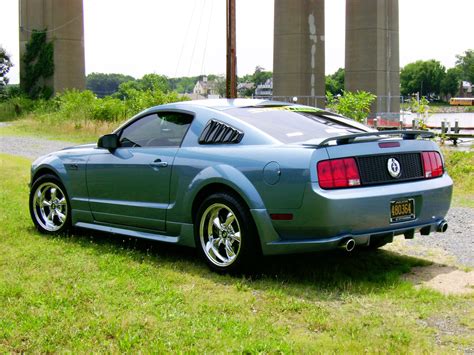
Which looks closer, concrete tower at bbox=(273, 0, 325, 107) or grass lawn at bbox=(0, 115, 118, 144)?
grass lawn at bbox=(0, 115, 118, 144)

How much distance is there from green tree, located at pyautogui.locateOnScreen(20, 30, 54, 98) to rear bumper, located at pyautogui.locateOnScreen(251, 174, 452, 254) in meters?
52.1

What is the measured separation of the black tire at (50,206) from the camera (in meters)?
8.16

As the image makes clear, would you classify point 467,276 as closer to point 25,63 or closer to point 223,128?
point 223,128

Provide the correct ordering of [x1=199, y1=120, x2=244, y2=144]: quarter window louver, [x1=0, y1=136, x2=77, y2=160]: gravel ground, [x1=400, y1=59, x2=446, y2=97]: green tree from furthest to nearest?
[x1=400, y1=59, x2=446, y2=97]: green tree
[x1=0, y1=136, x2=77, y2=160]: gravel ground
[x1=199, y1=120, x2=244, y2=144]: quarter window louver

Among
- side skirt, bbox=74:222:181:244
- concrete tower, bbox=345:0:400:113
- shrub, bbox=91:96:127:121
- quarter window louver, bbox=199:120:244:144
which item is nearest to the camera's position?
quarter window louver, bbox=199:120:244:144

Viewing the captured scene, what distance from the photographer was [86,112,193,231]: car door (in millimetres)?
6949

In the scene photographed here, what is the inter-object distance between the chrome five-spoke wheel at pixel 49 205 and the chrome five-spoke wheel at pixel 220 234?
7.39ft

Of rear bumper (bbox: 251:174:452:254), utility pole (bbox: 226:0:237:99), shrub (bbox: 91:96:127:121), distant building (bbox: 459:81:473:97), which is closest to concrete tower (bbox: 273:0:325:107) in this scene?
shrub (bbox: 91:96:127:121)

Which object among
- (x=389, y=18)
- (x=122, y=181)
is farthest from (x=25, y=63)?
(x=122, y=181)

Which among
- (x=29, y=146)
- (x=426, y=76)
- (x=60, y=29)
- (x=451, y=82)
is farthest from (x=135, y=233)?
(x=451, y=82)

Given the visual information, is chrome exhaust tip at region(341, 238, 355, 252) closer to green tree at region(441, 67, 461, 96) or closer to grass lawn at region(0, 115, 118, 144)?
grass lawn at region(0, 115, 118, 144)

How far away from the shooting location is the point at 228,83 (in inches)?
855

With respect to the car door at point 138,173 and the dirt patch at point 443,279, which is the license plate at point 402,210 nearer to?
the dirt patch at point 443,279

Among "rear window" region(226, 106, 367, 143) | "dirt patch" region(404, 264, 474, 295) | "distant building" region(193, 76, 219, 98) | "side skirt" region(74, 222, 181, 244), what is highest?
"distant building" region(193, 76, 219, 98)
